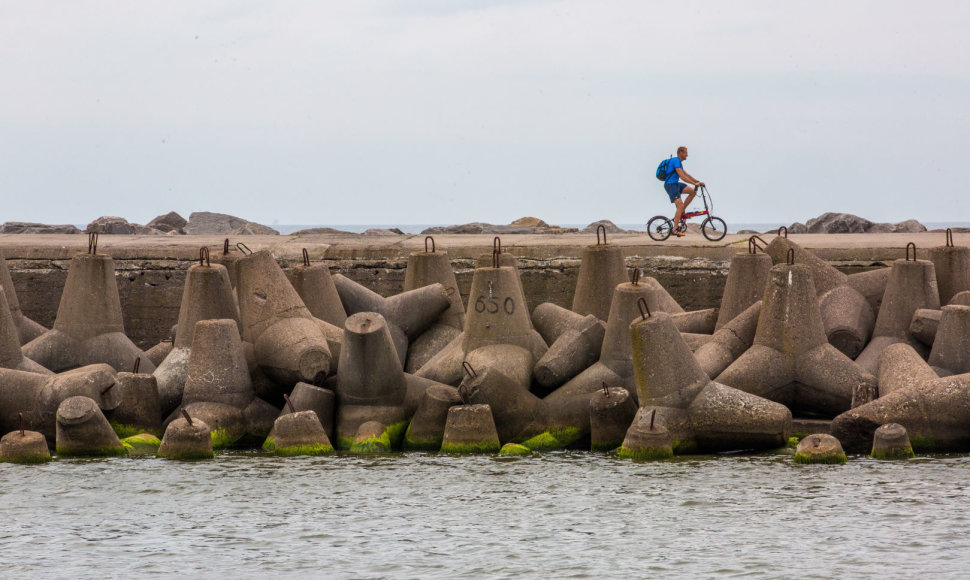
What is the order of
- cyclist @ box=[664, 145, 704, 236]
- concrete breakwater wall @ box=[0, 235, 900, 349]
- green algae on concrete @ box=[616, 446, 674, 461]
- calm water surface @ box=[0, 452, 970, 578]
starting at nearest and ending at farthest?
1. calm water surface @ box=[0, 452, 970, 578]
2. green algae on concrete @ box=[616, 446, 674, 461]
3. concrete breakwater wall @ box=[0, 235, 900, 349]
4. cyclist @ box=[664, 145, 704, 236]

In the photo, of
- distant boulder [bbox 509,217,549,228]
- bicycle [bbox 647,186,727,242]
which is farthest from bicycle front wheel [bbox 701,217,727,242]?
distant boulder [bbox 509,217,549,228]

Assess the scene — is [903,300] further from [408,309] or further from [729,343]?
[408,309]

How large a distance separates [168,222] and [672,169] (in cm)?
1124

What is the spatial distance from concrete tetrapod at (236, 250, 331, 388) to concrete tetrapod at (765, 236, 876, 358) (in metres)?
4.00

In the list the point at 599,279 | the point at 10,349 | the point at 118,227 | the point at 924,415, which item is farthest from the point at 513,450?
the point at 118,227

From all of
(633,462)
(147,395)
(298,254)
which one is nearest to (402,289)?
(298,254)

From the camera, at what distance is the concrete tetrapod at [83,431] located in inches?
388

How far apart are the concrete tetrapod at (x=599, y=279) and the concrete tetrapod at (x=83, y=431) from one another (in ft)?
13.6

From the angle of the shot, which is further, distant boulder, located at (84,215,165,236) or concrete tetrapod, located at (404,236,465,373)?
distant boulder, located at (84,215,165,236)

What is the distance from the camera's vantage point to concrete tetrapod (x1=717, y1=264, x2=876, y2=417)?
10258mm

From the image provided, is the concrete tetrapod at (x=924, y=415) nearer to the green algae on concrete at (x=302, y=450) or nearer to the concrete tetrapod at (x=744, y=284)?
the concrete tetrapod at (x=744, y=284)

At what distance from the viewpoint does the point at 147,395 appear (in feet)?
34.7

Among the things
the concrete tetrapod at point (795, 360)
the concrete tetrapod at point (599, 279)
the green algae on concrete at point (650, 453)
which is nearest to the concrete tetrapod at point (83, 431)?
the green algae on concrete at point (650, 453)

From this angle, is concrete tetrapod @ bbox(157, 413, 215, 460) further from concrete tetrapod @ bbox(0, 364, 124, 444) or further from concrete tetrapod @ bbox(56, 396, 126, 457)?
concrete tetrapod @ bbox(0, 364, 124, 444)
